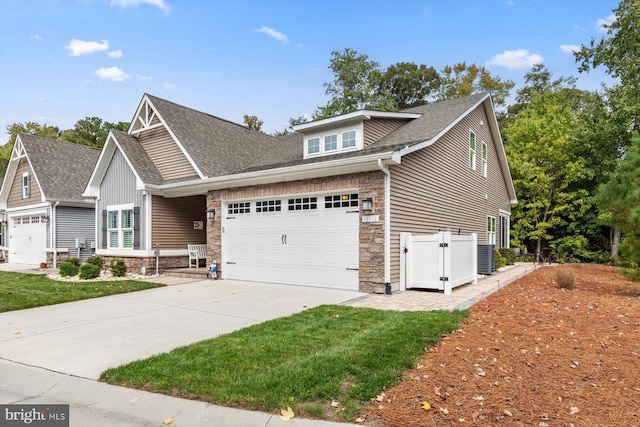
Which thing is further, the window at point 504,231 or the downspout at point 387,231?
the window at point 504,231

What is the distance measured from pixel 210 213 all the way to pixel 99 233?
Answer: 5910 mm

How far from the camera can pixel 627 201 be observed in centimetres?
782

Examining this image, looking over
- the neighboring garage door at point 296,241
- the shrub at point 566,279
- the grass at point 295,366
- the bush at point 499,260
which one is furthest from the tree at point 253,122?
the grass at point 295,366

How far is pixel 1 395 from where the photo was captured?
11.5 feet

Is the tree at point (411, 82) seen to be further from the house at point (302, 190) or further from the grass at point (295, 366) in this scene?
the grass at point (295, 366)

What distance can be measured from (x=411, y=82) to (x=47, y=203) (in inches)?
1062

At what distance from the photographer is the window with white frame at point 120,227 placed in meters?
13.5

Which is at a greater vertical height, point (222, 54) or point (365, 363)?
point (222, 54)

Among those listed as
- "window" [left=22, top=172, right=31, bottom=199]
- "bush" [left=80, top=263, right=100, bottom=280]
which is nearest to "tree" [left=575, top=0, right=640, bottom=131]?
"bush" [left=80, top=263, right=100, bottom=280]

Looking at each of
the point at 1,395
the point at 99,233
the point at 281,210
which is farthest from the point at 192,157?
the point at 1,395

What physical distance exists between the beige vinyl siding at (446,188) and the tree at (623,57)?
6443mm

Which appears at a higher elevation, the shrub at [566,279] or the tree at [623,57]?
the tree at [623,57]

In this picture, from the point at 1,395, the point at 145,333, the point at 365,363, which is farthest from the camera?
the point at 145,333

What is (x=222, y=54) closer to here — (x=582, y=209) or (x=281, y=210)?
(x=281, y=210)
